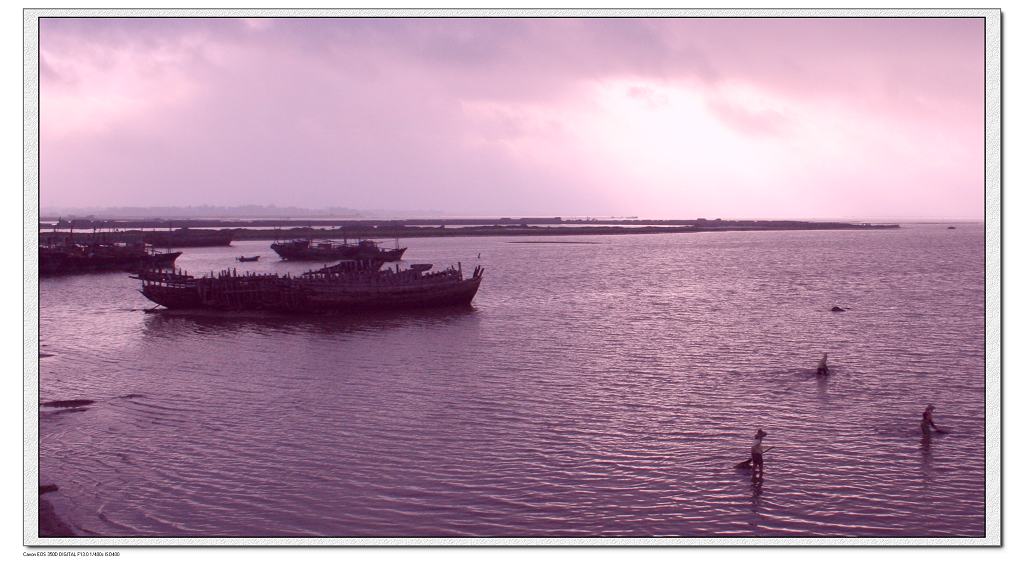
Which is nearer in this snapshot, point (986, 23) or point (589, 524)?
point (986, 23)

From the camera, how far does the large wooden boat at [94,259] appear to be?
64062 mm

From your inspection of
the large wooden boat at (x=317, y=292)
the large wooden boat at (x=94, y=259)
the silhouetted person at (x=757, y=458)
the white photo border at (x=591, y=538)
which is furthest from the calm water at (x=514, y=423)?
the large wooden boat at (x=94, y=259)

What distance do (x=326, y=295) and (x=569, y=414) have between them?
22615 mm

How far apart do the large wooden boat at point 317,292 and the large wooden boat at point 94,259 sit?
24.7 meters

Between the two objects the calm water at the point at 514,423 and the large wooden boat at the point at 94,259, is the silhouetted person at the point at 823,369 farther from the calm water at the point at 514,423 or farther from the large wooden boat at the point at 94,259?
the large wooden boat at the point at 94,259

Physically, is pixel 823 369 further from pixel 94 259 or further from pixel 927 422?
pixel 94 259

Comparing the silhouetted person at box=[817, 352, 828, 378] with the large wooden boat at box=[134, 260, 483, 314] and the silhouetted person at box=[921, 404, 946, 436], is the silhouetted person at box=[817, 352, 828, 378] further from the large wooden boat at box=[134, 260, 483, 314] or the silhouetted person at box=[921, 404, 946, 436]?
the large wooden boat at box=[134, 260, 483, 314]

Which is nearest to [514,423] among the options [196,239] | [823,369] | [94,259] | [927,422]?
[927,422]

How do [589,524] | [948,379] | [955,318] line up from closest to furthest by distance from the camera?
[589,524] < [948,379] < [955,318]

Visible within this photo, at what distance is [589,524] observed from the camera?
12805 mm

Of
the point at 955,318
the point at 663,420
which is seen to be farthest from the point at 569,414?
the point at 955,318

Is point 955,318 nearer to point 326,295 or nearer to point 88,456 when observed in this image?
point 326,295

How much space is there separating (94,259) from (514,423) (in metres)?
61.7

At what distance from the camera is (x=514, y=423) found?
18.4m
